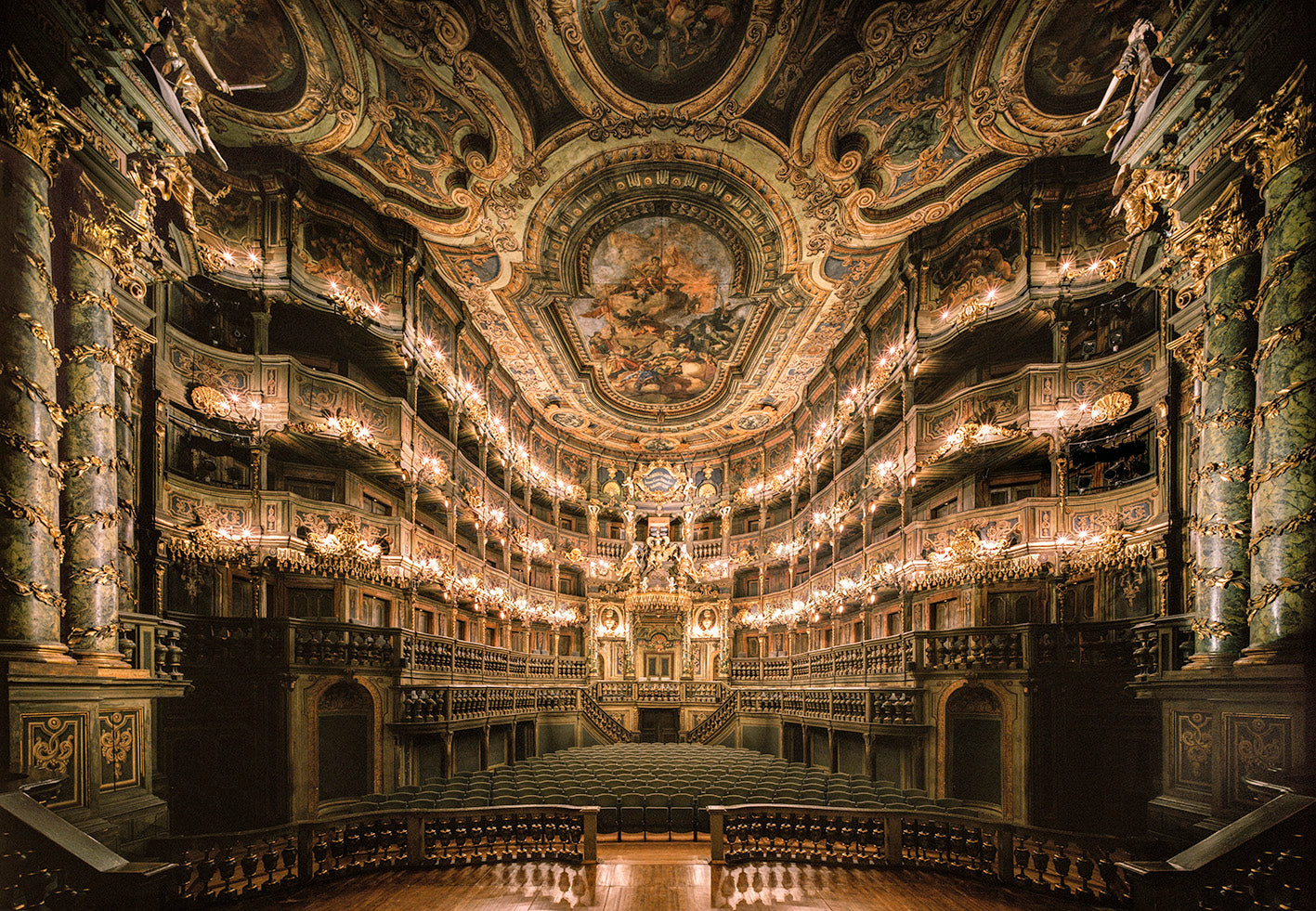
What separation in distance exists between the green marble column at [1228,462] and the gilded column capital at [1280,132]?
0.83 metres

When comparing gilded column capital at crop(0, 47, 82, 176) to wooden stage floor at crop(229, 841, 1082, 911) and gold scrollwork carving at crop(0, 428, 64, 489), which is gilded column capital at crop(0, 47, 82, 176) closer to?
gold scrollwork carving at crop(0, 428, 64, 489)

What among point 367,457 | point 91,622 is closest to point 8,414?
point 91,622

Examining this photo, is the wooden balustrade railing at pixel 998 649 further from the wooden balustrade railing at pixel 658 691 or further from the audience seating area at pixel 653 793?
the wooden balustrade railing at pixel 658 691

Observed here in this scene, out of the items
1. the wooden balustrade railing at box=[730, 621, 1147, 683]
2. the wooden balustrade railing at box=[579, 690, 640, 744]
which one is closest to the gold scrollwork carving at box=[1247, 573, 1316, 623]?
the wooden balustrade railing at box=[730, 621, 1147, 683]

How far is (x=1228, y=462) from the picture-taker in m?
6.86

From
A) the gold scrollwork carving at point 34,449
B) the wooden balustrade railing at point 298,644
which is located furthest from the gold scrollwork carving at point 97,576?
the wooden balustrade railing at point 298,644

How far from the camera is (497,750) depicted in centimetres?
1886

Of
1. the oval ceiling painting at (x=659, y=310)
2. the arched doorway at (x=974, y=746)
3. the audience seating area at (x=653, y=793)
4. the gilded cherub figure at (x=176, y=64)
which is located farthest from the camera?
the oval ceiling painting at (x=659, y=310)

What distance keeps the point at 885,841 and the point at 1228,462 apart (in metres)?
6.14

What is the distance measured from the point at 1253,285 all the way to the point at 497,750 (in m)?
19.5

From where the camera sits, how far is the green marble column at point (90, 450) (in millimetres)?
6641

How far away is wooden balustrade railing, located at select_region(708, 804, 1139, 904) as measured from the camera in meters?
7.82

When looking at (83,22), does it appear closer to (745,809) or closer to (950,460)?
(745,809)

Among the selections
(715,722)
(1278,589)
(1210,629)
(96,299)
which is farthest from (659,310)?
(1278,589)
